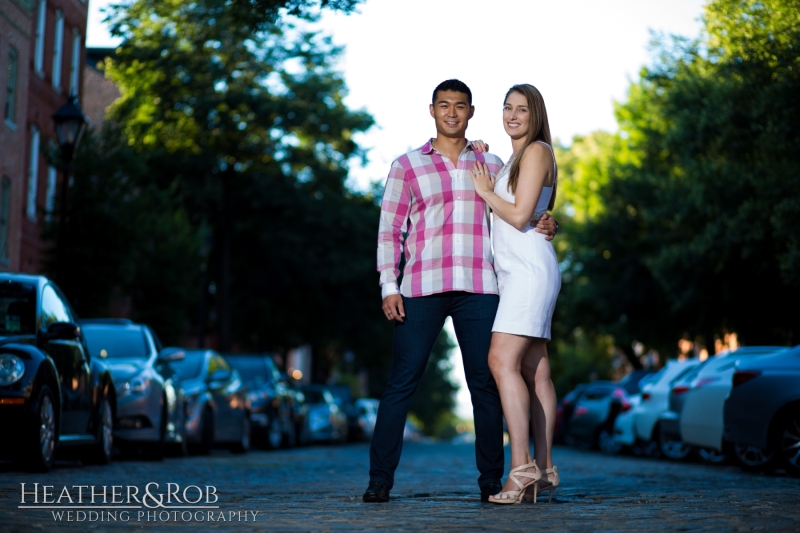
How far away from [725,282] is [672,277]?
1283 millimetres

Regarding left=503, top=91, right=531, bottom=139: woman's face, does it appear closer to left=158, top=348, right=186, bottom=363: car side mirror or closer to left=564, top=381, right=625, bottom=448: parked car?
left=158, top=348, right=186, bottom=363: car side mirror

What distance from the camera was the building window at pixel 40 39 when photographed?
34625 millimetres

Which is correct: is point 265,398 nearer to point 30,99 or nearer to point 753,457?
point 753,457

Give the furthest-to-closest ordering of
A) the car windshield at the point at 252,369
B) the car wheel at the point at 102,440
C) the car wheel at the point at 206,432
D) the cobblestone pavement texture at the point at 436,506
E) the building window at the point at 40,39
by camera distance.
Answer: the building window at the point at 40,39 → the car windshield at the point at 252,369 → the car wheel at the point at 206,432 → the car wheel at the point at 102,440 → the cobblestone pavement texture at the point at 436,506

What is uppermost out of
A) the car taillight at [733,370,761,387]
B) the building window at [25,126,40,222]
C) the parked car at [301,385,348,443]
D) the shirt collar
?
the building window at [25,126,40,222]

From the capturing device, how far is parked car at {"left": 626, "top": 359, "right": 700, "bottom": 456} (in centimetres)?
2174

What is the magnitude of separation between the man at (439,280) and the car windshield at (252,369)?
17866 mm

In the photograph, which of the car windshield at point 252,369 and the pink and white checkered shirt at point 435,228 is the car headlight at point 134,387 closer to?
the pink and white checkered shirt at point 435,228

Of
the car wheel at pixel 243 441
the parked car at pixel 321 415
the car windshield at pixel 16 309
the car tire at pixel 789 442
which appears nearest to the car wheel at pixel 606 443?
the parked car at pixel 321 415

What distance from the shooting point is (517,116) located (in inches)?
316

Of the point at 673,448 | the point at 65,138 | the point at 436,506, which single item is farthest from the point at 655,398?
the point at 436,506

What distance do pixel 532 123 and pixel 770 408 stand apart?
6740 millimetres

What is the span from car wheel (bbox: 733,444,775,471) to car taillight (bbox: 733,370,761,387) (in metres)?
0.67

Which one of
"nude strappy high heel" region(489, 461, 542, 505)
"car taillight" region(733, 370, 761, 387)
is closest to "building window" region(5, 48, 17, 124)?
"car taillight" region(733, 370, 761, 387)
